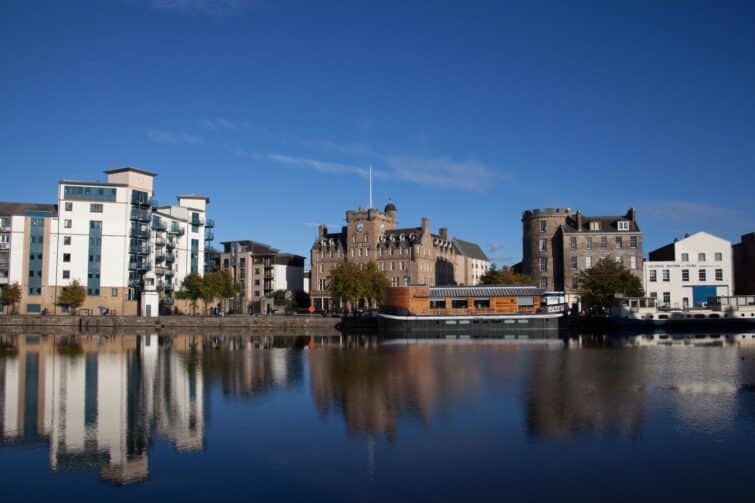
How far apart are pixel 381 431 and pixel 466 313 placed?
5515cm

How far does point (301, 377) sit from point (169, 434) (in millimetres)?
14236

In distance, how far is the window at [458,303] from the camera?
78562 millimetres

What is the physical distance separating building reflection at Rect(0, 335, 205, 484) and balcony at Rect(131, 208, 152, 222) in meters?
51.6

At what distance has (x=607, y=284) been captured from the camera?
8375 centimetres

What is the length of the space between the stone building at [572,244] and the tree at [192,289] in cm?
4732

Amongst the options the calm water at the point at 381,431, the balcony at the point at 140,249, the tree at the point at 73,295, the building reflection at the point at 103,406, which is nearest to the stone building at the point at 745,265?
the calm water at the point at 381,431

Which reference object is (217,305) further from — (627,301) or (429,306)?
(627,301)

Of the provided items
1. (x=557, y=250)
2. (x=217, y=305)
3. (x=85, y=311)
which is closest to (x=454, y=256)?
(x=557, y=250)

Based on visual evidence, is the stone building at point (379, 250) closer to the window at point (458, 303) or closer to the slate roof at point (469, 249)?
the slate roof at point (469, 249)

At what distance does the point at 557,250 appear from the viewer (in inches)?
3971

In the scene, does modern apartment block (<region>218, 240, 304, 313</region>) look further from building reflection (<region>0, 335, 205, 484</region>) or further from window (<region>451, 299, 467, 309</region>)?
building reflection (<region>0, 335, 205, 484</region>)

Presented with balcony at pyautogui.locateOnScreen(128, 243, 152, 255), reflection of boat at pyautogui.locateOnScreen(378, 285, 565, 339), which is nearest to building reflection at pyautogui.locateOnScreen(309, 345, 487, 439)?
reflection of boat at pyautogui.locateOnScreen(378, 285, 565, 339)

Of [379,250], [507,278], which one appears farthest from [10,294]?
[507,278]


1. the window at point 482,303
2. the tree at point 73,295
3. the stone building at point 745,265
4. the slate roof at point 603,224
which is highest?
the slate roof at point 603,224
